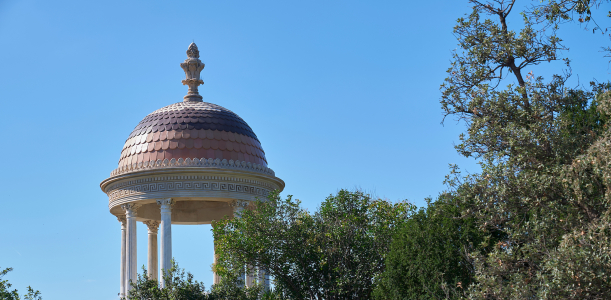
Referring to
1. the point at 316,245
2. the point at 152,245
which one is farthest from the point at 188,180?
the point at 316,245

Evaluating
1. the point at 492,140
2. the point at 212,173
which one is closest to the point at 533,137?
the point at 492,140

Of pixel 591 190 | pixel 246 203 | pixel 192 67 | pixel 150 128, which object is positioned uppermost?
pixel 192 67

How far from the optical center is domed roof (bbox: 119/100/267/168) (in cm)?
3888

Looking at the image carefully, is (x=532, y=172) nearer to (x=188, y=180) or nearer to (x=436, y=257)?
(x=436, y=257)

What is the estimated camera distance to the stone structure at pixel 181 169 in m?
37.6

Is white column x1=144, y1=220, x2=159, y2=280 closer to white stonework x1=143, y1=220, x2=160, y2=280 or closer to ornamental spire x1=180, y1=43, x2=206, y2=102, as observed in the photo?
white stonework x1=143, y1=220, x2=160, y2=280

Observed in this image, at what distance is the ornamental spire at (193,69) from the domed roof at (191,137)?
148 cm

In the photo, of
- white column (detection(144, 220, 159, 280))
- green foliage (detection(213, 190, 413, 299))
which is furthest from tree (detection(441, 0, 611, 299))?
white column (detection(144, 220, 159, 280))

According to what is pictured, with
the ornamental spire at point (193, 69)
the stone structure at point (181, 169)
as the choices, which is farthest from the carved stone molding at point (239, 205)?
the ornamental spire at point (193, 69)

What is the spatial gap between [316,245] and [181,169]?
10244 millimetres

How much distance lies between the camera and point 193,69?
43438 mm

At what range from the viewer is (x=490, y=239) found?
21859 millimetres

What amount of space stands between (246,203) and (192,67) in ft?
31.1

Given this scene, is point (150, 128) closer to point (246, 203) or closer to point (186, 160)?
point (186, 160)
